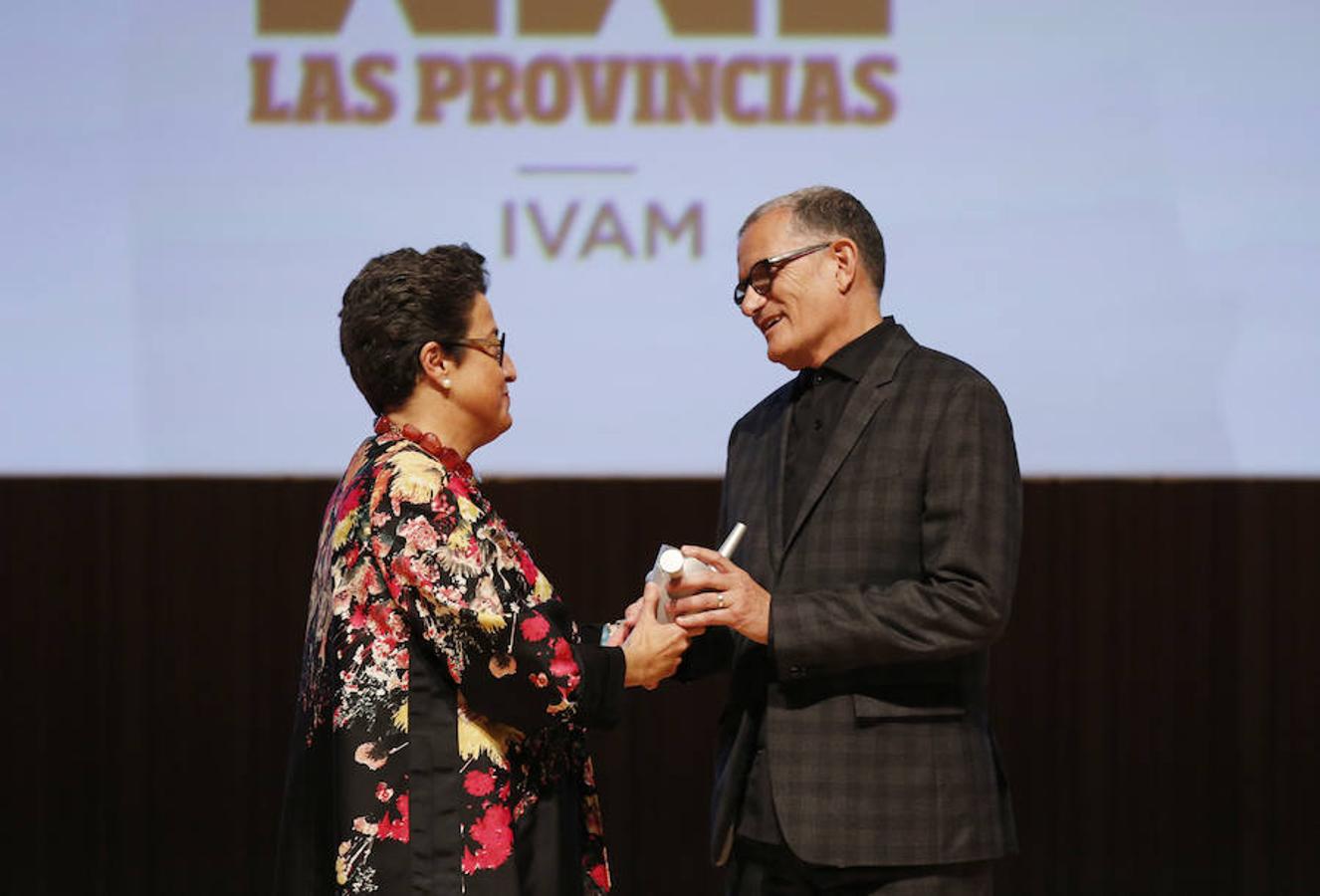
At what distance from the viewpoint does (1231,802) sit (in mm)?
3799

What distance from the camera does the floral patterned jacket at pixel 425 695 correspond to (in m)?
1.64

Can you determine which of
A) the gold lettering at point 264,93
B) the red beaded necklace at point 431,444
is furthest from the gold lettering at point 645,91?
the red beaded necklace at point 431,444

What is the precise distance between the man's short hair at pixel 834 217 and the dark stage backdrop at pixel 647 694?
1.90 m

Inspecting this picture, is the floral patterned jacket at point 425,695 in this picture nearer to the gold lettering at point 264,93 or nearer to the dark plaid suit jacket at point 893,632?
the dark plaid suit jacket at point 893,632

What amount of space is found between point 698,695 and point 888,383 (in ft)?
7.13

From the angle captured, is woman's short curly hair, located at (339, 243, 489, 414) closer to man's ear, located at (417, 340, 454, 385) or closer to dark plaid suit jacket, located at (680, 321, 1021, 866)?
man's ear, located at (417, 340, 454, 385)

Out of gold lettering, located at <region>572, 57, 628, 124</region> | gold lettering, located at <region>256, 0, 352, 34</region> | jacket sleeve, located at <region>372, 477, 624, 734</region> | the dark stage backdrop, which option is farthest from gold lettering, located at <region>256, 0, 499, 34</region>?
jacket sleeve, located at <region>372, 477, 624, 734</region>

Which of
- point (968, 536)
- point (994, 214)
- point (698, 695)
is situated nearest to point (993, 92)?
point (994, 214)

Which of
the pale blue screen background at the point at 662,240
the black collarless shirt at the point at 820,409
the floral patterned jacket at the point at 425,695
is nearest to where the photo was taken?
the floral patterned jacket at the point at 425,695

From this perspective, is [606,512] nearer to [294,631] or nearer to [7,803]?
[294,631]

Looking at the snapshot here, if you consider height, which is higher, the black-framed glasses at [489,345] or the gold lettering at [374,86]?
the gold lettering at [374,86]

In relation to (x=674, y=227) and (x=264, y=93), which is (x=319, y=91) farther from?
(x=674, y=227)

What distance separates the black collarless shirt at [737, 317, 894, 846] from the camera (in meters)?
1.83

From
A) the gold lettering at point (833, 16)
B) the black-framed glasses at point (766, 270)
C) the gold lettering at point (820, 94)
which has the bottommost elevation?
the black-framed glasses at point (766, 270)
